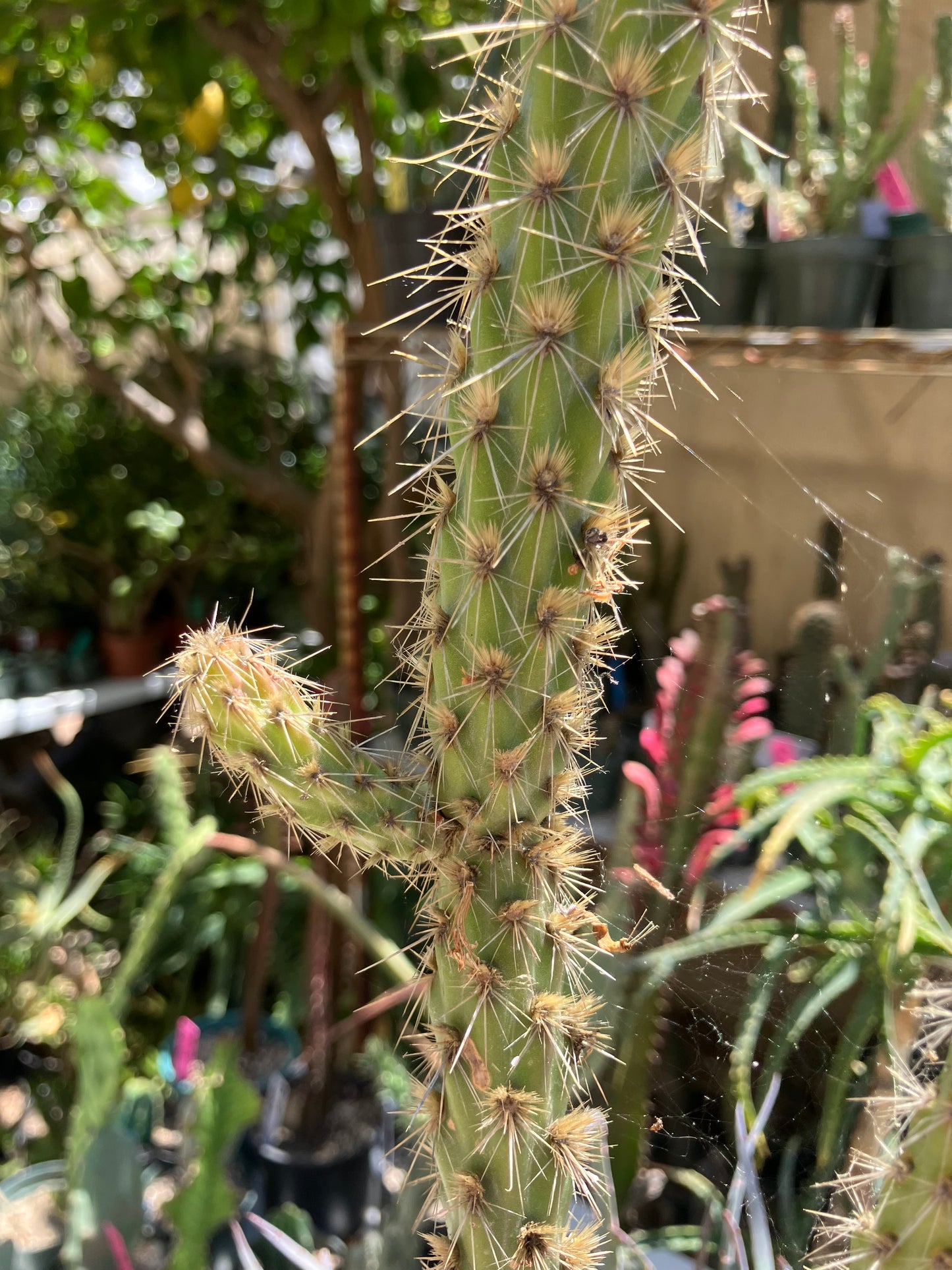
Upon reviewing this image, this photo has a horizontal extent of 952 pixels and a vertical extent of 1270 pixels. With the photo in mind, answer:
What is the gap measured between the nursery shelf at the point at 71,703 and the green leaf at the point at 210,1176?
977 millimetres

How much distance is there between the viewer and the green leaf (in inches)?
29.3

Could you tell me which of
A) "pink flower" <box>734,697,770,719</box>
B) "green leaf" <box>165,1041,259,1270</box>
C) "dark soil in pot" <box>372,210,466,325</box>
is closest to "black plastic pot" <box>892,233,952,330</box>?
"dark soil in pot" <box>372,210,466,325</box>

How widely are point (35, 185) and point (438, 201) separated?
0.95m

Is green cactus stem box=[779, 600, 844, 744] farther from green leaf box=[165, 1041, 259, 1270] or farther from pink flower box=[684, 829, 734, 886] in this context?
green leaf box=[165, 1041, 259, 1270]

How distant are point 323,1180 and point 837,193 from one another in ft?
4.20

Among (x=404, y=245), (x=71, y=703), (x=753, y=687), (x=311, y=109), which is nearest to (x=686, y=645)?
(x=753, y=687)

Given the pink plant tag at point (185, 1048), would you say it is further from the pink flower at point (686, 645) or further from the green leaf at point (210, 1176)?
the pink flower at point (686, 645)

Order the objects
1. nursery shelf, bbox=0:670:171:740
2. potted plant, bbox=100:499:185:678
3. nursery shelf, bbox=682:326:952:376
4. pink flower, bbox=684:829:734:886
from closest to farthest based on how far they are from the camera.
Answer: pink flower, bbox=684:829:734:886 < nursery shelf, bbox=682:326:952:376 < nursery shelf, bbox=0:670:171:740 < potted plant, bbox=100:499:185:678

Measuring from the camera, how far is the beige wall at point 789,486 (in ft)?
1.49

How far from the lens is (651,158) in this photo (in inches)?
9.8

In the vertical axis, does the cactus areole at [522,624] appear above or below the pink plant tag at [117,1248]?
above

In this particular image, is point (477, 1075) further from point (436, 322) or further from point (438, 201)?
point (438, 201)

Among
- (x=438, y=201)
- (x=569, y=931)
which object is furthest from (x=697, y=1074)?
(x=438, y=201)

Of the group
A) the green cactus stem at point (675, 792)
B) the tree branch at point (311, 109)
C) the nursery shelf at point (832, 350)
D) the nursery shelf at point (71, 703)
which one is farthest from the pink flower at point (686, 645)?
the nursery shelf at point (71, 703)
